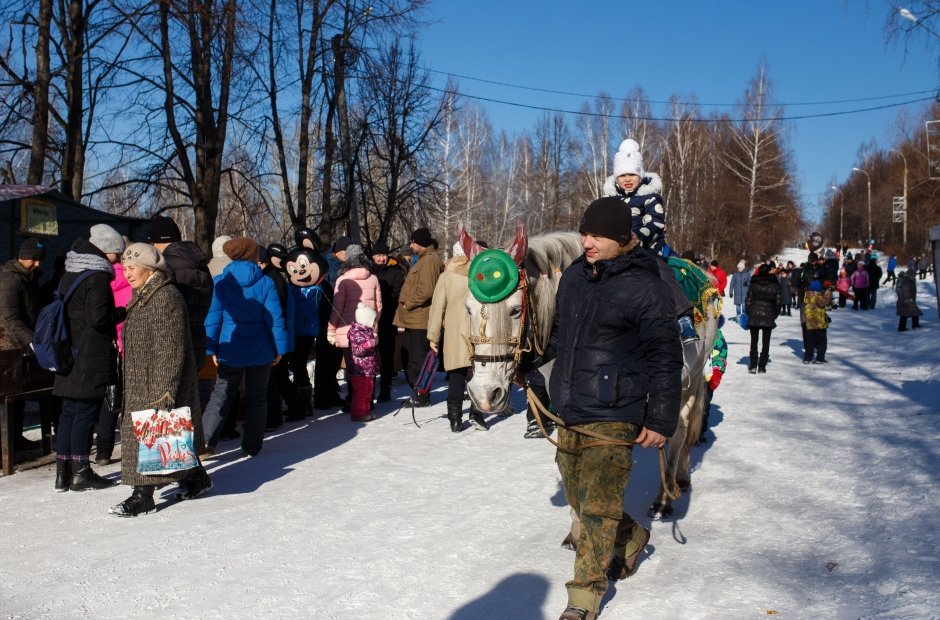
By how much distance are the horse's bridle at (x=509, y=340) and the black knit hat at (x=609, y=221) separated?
110cm

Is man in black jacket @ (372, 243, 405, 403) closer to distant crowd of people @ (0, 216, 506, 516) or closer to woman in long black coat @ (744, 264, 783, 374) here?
distant crowd of people @ (0, 216, 506, 516)

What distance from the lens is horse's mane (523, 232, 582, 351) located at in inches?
200

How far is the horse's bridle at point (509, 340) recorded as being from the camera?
15.3ft

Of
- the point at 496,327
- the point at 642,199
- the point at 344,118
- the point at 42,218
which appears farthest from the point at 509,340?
the point at 344,118

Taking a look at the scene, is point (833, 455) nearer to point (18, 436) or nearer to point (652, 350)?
point (652, 350)

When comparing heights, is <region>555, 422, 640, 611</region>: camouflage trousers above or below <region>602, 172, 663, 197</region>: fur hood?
below

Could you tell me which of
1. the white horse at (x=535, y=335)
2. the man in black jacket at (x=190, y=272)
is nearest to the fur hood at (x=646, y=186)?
the white horse at (x=535, y=335)

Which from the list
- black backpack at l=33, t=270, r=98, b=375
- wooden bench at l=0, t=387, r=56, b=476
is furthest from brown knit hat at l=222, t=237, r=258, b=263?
wooden bench at l=0, t=387, r=56, b=476

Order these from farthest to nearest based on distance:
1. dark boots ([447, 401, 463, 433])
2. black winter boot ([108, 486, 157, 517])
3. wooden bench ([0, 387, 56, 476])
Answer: dark boots ([447, 401, 463, 433])
wooden bench ([0, 387, 56, 476])
black winter boot ([108, 486, 157, 517])

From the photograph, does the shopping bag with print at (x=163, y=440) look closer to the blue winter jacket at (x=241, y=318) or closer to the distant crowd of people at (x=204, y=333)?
the distant crowd of people at (x=204, y=333)

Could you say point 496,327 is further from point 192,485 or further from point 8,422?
point 8,422

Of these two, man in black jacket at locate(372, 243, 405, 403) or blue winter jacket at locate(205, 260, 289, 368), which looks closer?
blue winter jacket at locate(205, 260, 289, 368)

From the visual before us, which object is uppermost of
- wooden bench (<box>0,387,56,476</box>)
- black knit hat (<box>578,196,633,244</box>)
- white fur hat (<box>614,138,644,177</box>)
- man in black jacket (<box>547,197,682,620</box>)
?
white fur hat (<box>614,138,644,177</box>)

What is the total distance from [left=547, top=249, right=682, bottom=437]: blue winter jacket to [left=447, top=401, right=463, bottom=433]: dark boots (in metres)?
4.59
